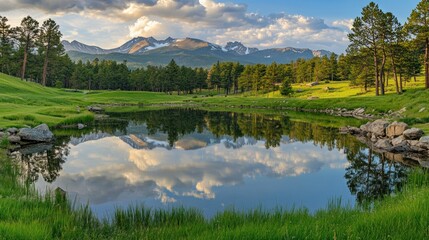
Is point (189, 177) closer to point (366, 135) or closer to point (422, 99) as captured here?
point (366, 135)

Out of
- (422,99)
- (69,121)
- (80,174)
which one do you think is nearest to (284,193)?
(80,174)

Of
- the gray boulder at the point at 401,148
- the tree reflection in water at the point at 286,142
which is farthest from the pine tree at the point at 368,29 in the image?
the gray boulder at the point at 401,148

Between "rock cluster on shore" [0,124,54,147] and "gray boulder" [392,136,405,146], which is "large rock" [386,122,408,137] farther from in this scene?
"rock cluster on shore" [0,124,54,147]

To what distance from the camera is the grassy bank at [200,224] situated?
758cm

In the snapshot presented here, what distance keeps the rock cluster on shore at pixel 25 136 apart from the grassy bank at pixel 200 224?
602 inches

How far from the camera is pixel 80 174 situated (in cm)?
1895

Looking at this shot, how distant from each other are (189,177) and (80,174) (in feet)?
20.0

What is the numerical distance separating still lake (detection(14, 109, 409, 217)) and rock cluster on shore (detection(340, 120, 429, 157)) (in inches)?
55.3

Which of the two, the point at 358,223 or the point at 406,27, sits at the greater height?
the point at 406,27

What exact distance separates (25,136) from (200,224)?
72.7 feet

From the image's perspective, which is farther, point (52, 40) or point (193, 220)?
point (52, 40)

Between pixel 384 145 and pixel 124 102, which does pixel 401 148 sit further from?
pixel 124 102

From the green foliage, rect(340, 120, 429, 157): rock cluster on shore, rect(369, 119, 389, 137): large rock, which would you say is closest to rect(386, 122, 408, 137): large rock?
rect(340, 120, 429, 157): rock cluster on shore

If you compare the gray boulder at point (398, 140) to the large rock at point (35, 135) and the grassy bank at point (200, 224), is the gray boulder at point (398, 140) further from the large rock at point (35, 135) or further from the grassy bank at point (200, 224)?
the large rock at point (35, 135)
